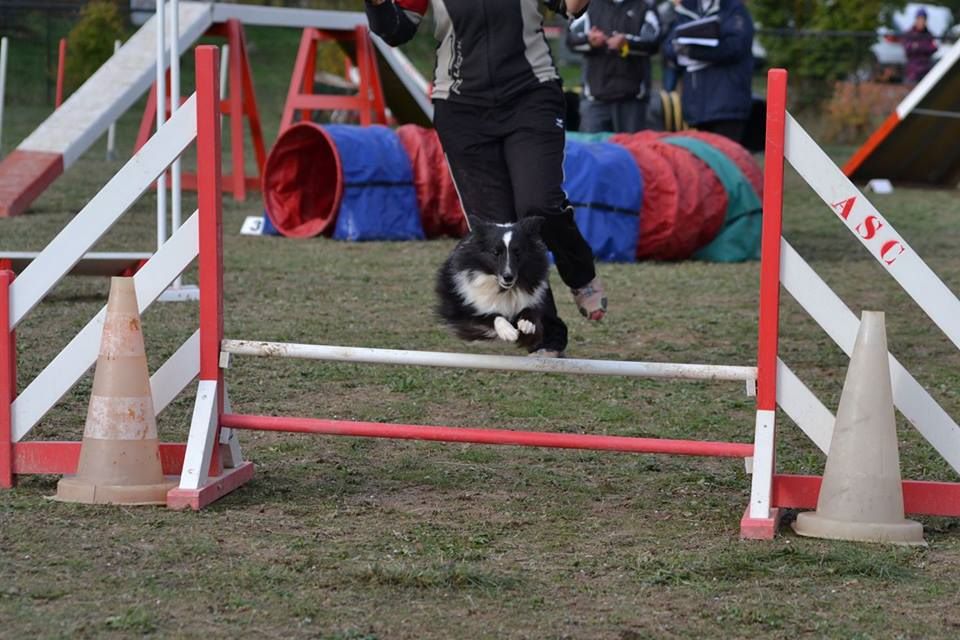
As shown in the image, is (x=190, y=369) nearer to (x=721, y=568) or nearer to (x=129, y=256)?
(x=721, y=568)

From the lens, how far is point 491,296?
4.31m

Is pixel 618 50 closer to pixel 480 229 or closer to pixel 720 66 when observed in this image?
pixel 720 66

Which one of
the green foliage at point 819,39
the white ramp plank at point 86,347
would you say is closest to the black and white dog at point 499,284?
the white ramp plank at point 86,347

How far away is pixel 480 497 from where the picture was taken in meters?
4.11

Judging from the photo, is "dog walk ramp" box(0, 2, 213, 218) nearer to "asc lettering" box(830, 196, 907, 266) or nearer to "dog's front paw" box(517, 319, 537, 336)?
"dog's front paw" box(517, 319, 537, 336)

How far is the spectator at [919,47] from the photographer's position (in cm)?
2002

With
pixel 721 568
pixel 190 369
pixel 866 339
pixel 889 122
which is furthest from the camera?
pixel 889 122

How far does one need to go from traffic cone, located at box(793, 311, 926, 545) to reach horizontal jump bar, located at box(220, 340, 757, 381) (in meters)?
0.30

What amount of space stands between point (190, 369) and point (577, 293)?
1.43 metres

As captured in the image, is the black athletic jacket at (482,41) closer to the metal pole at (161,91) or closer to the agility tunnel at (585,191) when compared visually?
the metal pole at (161,91)

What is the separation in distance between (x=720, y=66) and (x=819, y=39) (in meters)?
12.8

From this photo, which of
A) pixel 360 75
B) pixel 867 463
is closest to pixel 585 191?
pixel 360 75

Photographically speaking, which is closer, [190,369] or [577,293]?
[190,369]

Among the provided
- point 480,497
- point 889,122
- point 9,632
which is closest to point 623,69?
point 889,122
